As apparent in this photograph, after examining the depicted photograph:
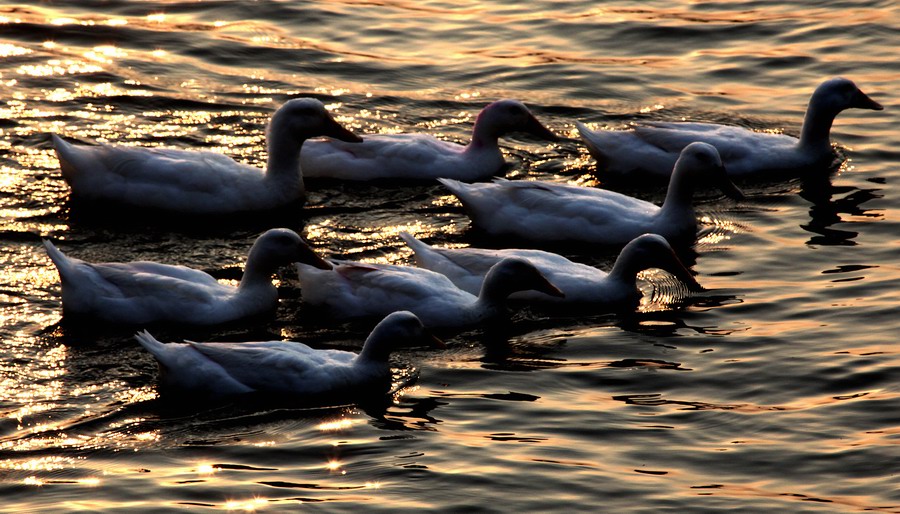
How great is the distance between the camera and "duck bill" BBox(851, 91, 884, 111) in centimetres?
1402

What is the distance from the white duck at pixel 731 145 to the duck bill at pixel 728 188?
2.62 ft

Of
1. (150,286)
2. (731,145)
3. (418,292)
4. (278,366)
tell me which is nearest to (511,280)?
(418,292)

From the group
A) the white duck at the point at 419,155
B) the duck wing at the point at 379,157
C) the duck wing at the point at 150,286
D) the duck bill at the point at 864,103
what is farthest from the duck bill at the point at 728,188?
the duck wing at the point at 150,286

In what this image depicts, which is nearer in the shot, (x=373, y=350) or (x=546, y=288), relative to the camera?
(x=373, y=350)

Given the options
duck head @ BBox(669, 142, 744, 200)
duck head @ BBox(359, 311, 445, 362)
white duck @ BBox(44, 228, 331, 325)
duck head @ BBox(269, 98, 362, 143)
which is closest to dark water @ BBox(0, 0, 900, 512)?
white duck @ BBox(44, 228, 331, 325)

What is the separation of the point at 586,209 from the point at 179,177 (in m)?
3.19

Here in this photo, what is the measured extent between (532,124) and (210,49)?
4195mm

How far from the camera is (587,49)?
16312mm

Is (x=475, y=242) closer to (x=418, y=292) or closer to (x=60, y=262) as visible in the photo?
(x=418, y=292)

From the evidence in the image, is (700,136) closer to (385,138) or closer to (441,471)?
(385,138)

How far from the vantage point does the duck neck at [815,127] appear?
13.6m

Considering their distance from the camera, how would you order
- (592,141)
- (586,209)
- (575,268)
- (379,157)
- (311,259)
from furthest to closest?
(592,141), (379,157), (586,209), (575,268), (311,259)

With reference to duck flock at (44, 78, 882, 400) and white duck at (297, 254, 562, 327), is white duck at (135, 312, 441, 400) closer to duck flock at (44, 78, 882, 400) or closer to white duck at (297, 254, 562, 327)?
duck flock at (44, 78, 882, 400)

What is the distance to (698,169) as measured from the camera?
480 inches
